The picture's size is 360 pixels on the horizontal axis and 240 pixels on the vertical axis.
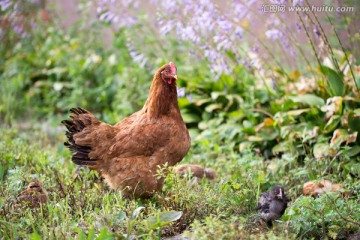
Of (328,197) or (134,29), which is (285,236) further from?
(134,29)

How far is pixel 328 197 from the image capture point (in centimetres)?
379

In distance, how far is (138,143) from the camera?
4367mm

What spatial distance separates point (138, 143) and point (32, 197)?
2.90 ft

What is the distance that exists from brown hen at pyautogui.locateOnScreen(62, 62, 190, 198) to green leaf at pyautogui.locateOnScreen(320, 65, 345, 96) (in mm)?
1632

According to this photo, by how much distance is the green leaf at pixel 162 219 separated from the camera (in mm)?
3475

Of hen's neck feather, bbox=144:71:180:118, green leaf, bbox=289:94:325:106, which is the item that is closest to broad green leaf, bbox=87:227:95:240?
hen's neck feather, bbox=144:71:180:118

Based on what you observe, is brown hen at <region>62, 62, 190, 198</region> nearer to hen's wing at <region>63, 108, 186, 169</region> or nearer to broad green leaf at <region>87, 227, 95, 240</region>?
hen's wing at <region>63, 108, 186, 169</region>

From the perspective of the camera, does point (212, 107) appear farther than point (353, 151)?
Yes

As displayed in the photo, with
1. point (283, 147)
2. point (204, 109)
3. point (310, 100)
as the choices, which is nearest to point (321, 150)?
point (283, 147)

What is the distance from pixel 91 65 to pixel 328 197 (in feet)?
17.7

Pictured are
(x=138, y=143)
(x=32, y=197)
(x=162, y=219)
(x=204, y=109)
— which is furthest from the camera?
(x=204, y=109)

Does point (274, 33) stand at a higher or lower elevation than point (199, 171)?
higher

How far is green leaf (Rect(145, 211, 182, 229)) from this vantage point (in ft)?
11.4

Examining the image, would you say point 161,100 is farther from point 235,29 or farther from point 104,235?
point 235,29
